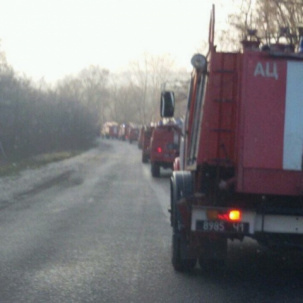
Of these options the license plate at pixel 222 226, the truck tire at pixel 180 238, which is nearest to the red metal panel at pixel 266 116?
the license plate at pixel 222 226

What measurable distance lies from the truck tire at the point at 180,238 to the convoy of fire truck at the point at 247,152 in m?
0.25

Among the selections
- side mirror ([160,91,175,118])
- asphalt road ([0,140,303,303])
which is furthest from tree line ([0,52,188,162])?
side mirror ([160,91,175,118])

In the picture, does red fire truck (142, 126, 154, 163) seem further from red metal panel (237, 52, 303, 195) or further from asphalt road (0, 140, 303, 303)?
red metal panel (237, 52, 303, 195)

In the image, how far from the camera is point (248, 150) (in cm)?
852

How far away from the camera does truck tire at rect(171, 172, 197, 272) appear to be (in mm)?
9609

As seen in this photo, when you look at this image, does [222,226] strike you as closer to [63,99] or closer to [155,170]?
[155,170]

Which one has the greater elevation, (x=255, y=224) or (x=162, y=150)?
(x=255, y=224)

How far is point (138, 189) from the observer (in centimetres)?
2400

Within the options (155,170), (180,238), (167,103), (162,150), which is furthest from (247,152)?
(155,170)

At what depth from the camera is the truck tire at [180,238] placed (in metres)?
9.61

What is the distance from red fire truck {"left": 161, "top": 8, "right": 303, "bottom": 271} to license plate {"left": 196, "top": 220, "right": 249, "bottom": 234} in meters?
0.01

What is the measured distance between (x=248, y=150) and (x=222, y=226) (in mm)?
903

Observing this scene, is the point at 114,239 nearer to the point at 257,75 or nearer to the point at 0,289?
the point at 0,289

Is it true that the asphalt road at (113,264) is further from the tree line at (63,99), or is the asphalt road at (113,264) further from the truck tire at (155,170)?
the truck tire at (155,170)
